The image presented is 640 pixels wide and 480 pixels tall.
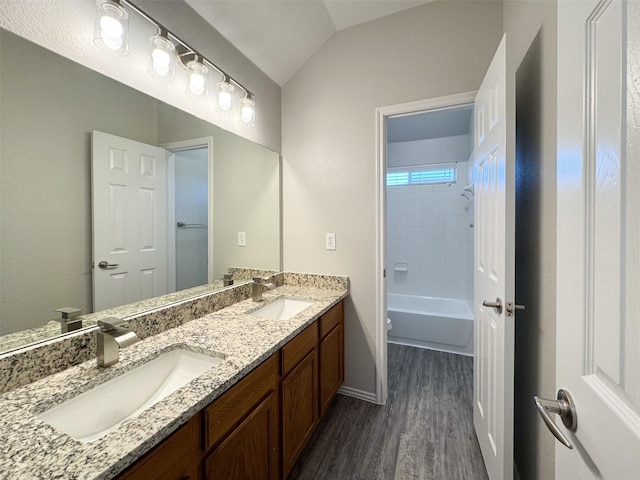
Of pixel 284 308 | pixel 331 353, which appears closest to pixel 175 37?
pixel 284 308

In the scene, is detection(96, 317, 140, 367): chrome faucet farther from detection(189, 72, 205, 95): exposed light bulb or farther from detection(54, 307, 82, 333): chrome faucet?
detection(189, 72, 205, 95): exposed light bulb

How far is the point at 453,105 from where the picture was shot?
1817mm

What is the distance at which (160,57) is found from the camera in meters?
1.30

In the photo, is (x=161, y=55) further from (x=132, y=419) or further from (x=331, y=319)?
(x=331, y=319)

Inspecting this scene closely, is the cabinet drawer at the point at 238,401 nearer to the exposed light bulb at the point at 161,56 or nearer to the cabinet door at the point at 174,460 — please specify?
the cabinet door at the point at 174,460

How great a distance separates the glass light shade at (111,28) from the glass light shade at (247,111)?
753 mm

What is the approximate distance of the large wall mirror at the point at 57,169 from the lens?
0.91 meters

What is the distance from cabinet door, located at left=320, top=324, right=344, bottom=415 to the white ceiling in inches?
75.7

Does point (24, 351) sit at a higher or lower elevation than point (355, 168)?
lower

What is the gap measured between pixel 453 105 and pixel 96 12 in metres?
1.84

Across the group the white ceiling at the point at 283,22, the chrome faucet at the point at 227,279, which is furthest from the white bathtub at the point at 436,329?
the white ceiling at the point at 283,22

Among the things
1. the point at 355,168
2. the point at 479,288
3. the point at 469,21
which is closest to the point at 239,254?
the point at 355,168

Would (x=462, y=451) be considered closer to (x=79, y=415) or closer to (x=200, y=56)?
(x=79, y=415)

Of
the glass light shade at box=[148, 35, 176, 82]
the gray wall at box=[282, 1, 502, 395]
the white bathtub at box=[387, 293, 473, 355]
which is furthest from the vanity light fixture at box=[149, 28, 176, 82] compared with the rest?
the white bathtub at box=[387, 293, 473, 355]
